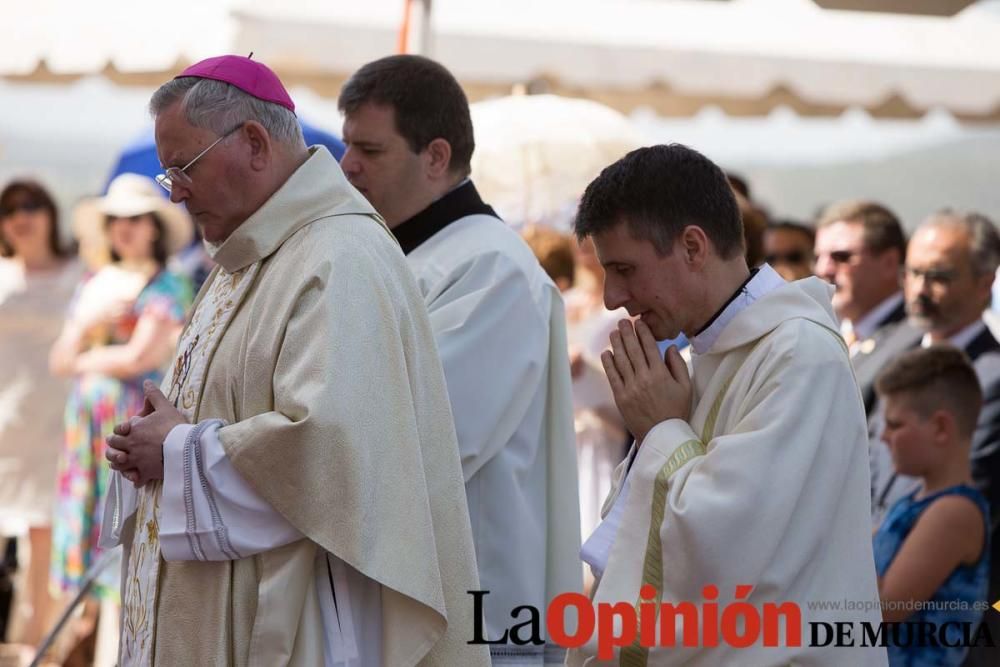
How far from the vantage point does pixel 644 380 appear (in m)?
2.97

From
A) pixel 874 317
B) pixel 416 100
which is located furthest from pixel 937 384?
pixel 416 100

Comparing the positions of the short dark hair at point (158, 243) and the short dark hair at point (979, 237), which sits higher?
the short dark hair at point (158, 243)

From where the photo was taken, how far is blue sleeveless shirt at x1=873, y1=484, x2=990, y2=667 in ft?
14.3

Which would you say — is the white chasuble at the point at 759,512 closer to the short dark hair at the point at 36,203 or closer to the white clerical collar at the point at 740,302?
the white clerical collar at the point at 740,302

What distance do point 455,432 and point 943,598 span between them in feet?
6.07

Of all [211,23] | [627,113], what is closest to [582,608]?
[211,23]

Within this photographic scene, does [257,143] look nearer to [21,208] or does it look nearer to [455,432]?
[455,432]

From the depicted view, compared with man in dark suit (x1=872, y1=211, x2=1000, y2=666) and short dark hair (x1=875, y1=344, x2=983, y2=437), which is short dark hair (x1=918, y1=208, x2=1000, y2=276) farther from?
short dark hair (x1=875, y1=344, x2=983, y2=437)

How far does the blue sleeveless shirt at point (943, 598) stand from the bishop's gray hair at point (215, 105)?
2390 millimetres

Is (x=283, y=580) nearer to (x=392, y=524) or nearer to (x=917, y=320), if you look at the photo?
(x=392, y=524)

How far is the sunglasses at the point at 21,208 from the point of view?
8.33m

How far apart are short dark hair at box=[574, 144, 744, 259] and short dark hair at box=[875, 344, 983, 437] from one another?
2135 millimetres

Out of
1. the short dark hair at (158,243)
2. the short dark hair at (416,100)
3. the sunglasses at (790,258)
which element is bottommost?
the short dark hair at (416,100)

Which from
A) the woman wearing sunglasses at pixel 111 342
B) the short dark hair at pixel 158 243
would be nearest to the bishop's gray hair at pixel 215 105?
the woman wearing sunglasses at pixel 111 342
